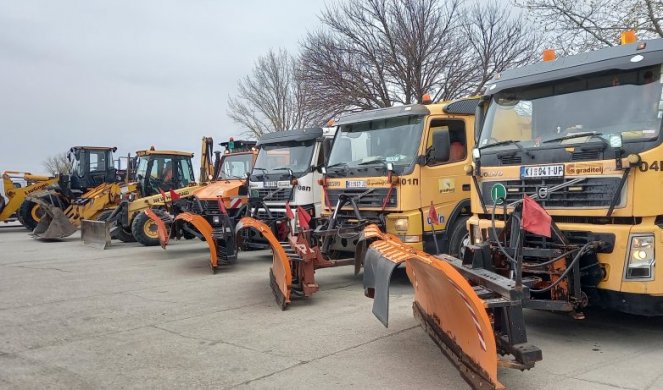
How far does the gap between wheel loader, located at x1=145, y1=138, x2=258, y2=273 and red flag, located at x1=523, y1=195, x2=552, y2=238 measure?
6.34 meters

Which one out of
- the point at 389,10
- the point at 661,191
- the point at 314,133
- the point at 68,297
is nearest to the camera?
the point at 661,191

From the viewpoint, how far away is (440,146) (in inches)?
315

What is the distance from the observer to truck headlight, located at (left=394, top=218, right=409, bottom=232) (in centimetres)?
780

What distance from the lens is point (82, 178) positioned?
1988 cm

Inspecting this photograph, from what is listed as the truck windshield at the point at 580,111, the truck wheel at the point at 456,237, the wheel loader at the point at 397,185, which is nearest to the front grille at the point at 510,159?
the truck windshield at the point at 580,111

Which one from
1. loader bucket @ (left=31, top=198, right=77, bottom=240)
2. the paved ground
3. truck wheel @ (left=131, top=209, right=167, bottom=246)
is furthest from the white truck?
loader bucket @ (left=31, top=198, right=77, bottom=240)

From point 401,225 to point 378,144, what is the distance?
140 centimetres

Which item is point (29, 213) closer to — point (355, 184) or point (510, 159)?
point (355, 184)

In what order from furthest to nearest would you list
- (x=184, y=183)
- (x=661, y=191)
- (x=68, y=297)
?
(x=184, y=183)
(x=68, y=297)
(x=661, y=191)

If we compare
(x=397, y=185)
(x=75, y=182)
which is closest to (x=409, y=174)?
(x=397, y=185)

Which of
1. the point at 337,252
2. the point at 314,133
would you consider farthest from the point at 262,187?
the point at 337,252

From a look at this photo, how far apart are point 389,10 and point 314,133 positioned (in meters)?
11.0

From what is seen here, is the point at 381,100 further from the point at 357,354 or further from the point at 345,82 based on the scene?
the point at 357,354

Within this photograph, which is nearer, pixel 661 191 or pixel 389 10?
pixel 661 191
